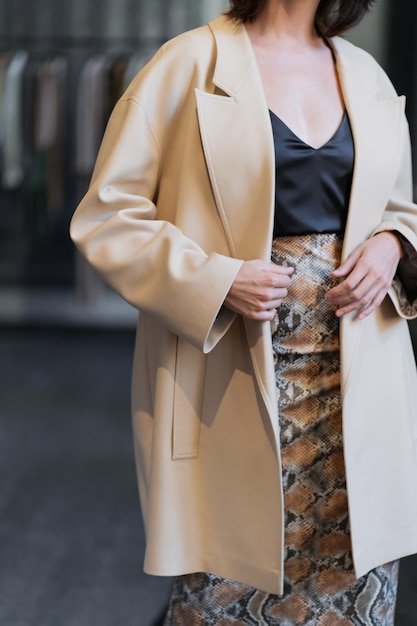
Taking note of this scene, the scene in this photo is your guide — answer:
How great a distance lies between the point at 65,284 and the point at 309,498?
5.40 meters

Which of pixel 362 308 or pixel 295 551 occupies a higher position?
pixel 362 308

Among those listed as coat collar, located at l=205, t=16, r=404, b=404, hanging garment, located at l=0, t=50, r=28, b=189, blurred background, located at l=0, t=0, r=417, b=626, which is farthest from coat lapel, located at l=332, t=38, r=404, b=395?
hanging garment, located at l=0, t=50, r=28, b=189

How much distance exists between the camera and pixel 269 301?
5.15 ft

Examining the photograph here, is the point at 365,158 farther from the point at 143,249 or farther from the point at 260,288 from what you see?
the point at 143,249

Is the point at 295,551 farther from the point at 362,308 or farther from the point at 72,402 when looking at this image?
the point at 72,402

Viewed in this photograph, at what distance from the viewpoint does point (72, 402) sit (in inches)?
196

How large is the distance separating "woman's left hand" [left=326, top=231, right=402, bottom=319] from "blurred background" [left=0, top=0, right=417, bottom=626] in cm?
176

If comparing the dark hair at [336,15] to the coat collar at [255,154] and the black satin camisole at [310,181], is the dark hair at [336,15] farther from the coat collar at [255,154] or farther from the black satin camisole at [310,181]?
the black satin camisole at [310,181]

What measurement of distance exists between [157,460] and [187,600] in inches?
12.2

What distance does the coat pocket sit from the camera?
67.7 inches

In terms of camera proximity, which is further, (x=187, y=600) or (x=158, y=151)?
(x=187, y=600)

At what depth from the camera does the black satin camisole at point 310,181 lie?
1624mm

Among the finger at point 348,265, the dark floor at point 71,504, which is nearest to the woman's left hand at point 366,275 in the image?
the finger at point 348,265

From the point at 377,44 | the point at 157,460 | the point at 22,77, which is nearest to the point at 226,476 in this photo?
the point at 157,460
